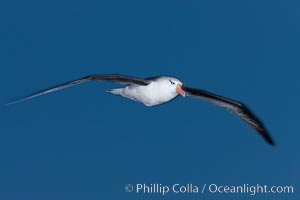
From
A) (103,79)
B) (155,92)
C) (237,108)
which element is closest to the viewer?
(103,79)

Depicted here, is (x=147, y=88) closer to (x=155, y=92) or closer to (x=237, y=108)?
(x=155, y=92)

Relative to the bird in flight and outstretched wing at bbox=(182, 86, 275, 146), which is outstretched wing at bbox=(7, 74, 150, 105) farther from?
outstretched wing at bbox=(182, 86, 275, 146)

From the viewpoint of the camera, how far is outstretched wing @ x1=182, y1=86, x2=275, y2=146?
46.1ft

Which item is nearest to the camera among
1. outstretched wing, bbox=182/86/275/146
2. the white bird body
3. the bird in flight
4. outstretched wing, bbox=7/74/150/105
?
outstretched wing, bbox=7/74/150/105

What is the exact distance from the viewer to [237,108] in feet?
47.8

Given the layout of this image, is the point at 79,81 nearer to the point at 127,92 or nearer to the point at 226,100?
the point at 127,92

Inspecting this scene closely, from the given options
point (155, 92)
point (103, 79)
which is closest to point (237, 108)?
point (155, 92)

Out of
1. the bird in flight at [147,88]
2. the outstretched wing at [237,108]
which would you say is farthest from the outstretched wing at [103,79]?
the outstretched wing at [237,108]

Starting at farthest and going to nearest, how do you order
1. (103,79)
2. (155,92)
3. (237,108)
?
(237,108) → (155,92) → (103,79)

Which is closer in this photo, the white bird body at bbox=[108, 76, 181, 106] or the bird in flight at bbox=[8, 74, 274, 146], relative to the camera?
the bird in flight at bbox=[8, 74, 274, 146]

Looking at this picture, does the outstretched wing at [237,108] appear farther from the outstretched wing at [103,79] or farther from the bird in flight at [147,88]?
the outstretched wing at [103,79]

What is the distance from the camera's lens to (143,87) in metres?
12.8

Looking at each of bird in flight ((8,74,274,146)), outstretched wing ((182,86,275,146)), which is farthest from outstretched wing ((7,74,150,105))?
outstretched wing ((182,86,275,146))

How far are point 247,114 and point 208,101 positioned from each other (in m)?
0.95
